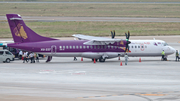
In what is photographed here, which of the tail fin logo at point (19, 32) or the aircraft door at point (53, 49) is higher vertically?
the tail fin logo at point (19, 32)

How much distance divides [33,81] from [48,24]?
190 feet

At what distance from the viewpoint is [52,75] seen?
26.8 metres

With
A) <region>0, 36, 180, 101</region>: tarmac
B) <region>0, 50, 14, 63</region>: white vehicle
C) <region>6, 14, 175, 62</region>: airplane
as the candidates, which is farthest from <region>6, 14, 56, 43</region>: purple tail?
<region>0, 36, 180, 101</region>: tarmac

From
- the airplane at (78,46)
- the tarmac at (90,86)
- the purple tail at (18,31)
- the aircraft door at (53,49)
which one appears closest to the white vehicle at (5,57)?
the airplane at (78,46)

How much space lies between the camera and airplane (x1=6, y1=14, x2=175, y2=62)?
36531 millimetres

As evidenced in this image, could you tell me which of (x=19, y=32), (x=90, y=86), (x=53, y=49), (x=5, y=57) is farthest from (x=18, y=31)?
(x=90, y=86)

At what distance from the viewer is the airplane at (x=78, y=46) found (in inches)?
1438

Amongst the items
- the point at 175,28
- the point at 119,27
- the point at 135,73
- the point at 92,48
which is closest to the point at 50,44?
the point at 92,48

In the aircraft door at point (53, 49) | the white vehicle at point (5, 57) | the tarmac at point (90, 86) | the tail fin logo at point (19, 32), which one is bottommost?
the tarmac at point (90, 86)

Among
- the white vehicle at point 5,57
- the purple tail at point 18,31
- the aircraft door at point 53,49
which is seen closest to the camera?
the purple tail at point 18,31

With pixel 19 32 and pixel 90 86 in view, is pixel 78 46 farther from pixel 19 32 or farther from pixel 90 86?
pixel 90 86

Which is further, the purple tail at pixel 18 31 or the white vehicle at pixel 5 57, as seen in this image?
the white vehicle at pixel 5 57

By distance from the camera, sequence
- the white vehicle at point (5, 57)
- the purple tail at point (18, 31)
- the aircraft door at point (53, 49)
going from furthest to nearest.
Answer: the white vehicle at point (5, 57) < the aircraft door at point (53, 49) < the purple tail at point (18, 31)

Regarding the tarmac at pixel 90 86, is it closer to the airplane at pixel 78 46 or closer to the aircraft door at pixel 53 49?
the aircraft door at pixel 53 49
